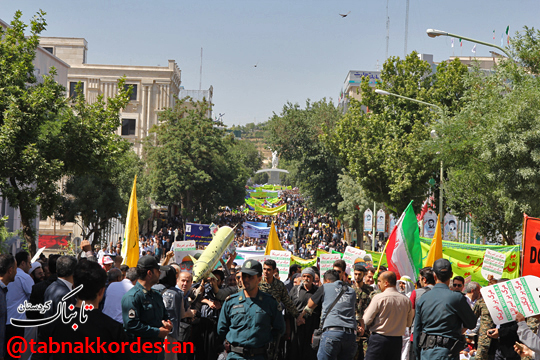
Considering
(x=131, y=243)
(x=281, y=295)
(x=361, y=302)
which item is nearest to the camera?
(x=281, y=295)

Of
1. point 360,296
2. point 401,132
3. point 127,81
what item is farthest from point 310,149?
point 360,296

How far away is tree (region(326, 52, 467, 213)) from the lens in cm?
2778

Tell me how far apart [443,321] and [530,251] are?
2.40 metres

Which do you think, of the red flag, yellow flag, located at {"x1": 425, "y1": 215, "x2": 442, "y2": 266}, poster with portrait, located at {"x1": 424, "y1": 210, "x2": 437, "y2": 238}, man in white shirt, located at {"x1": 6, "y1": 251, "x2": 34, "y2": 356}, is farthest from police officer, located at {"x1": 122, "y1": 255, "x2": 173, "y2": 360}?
poster with portrait, located at {"x1": 424, "y1": 210, "x2": 437, "y2": 238}

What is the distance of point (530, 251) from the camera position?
8602mm

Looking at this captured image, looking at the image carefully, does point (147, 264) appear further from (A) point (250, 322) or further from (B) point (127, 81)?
(B) point (127, 81)

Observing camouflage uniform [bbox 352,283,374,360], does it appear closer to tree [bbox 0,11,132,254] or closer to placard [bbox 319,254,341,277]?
placard [bbox 319,254,341,277]

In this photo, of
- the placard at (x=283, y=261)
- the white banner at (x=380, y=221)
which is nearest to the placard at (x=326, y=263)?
the placard at (x=283, y=261)

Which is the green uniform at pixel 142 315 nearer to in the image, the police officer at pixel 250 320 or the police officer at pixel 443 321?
the police officer at pixel 250 320

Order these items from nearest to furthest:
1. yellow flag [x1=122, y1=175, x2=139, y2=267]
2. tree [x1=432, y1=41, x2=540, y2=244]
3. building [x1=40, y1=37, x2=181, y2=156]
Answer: yellow flag [x1=122, y1=175, x2=139, y2=267] → tree [x1=432, y1=41, x2=540, y2=244] → building [x1=40, y1=37, x2=181, y2=156]

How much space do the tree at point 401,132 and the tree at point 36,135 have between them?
47.9 ft

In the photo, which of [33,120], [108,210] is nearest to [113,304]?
[33,120]

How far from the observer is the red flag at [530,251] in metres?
8.53

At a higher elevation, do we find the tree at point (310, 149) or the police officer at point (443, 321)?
the tree at point (310, 149)
